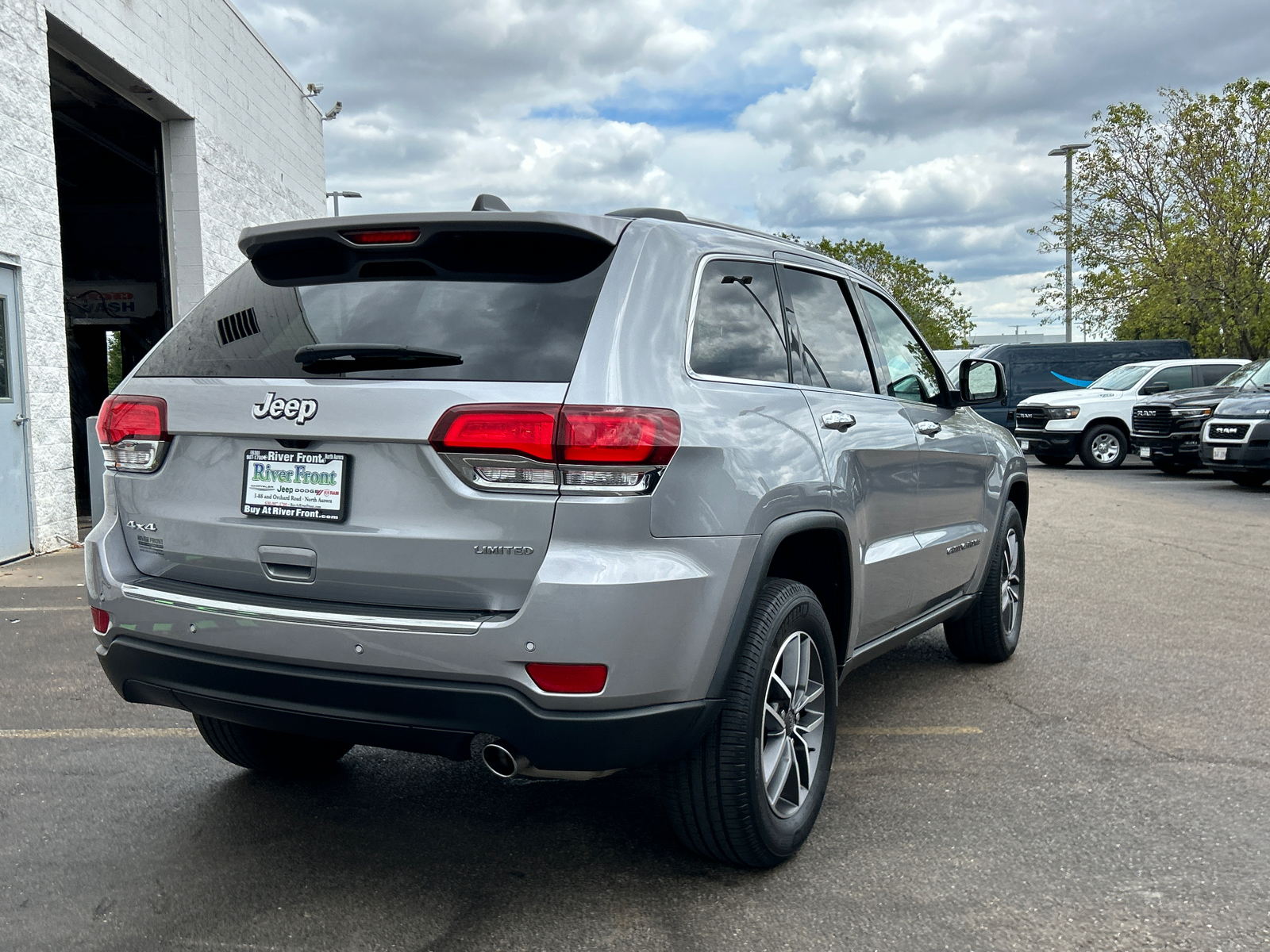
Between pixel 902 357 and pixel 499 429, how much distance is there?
98.8 inches

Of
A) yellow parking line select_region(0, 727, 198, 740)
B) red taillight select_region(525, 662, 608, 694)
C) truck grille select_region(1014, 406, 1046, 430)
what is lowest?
yellow parking line select_region(0, 727, 198, 740)

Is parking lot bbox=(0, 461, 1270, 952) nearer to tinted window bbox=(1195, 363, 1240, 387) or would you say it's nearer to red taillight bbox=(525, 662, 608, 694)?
red taillight bbox=(525, 662, 608, 694)

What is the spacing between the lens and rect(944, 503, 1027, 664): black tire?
5.50 metres

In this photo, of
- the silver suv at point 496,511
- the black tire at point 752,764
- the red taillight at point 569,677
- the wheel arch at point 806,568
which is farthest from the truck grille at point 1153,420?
the red taillight at point 569,677

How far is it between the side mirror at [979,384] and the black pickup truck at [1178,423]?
13.1 meters

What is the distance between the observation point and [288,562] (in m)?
2.96

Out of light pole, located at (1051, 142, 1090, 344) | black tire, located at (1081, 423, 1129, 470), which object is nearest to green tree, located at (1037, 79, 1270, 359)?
light pole, located at (1051, 142, 1090, 344)

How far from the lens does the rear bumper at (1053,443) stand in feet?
66.4

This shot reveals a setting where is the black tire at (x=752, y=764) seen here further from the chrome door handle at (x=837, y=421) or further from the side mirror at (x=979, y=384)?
the side mirror at (x=979, y=384)

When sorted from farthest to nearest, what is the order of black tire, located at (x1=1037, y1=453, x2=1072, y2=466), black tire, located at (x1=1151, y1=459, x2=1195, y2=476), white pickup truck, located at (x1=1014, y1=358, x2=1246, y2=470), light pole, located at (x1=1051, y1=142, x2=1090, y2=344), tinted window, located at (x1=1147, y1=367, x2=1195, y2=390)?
light pole, located at (x1=1051, y1=142, x2=1090, y2=344) → black tire, located at (x1=1037, y1=453, x2=1072, y2=466) → tinted window, located at (x1=1147, y1=367, x2=1195, y2=390) → white pickup truck, located at (x1=1014, y1=358, x2=1246, y2=470) → black tire, located at (x1=1151, y1=459, x2=1195, y2=476)

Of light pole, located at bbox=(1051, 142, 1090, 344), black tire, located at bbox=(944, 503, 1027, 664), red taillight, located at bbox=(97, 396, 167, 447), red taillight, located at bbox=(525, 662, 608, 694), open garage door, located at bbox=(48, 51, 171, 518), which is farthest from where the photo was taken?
light pole, located at bbox=(1051, 142, 1090, 344)

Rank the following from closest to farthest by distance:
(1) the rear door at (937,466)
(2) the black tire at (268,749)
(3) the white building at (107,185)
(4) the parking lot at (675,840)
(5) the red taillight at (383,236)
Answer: (4) the parking lot at (675,840), (5) the red taillight at (383,236), (2) the black tire at (268,749), (1) the rear door at (937,466), (3) the white building at (107,185)

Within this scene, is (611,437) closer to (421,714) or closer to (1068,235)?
(421,714)

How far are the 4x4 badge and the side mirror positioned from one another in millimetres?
3127
